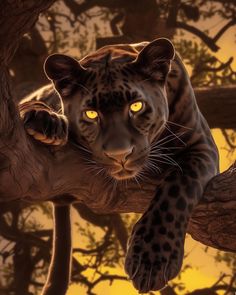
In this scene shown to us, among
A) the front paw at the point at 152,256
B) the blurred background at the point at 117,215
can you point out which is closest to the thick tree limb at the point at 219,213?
the front paw at the point at 152,256

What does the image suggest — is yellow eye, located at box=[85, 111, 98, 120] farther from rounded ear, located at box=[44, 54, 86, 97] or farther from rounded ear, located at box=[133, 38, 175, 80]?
rounded ear, located at box=[133, 38, 175, 80]

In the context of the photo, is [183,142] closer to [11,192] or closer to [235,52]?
[11,192]

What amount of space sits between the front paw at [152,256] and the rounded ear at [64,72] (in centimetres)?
49

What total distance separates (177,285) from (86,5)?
2.11 meters

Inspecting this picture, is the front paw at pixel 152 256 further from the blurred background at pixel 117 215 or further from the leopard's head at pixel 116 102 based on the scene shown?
the blurred background at pixel 117 215

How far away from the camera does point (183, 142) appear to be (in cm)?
258

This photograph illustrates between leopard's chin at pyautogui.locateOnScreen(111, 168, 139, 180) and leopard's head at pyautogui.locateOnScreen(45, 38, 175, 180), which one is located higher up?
leopard's head at pyautogui.locateOnScreen(45, 38, 175, 180)


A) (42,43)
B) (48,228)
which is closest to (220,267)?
(48,228)

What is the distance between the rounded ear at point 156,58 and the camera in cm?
236

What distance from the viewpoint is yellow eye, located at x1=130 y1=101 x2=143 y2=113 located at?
2.26 metres

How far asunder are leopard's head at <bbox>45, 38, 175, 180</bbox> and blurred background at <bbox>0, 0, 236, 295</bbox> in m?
2.72

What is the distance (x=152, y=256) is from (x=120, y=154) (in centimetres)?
32

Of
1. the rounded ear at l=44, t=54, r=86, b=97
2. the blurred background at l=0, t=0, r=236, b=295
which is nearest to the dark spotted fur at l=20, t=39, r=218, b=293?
the rounded ear at l=44, t=54, r=86, b=97

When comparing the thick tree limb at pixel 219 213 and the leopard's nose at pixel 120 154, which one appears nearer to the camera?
the leopard's nose at pixel 120 154
